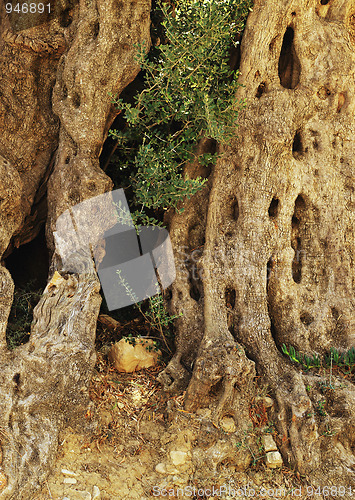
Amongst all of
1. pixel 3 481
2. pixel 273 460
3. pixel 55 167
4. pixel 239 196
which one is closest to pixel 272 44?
pixel 239 196

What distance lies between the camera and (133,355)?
14.5ft

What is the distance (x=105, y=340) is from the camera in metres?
4.86

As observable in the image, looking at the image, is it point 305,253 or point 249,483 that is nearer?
point 249,483

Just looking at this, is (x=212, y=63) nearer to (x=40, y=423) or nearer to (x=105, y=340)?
(x=105, y=340)

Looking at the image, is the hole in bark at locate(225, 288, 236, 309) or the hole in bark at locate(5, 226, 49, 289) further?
the hole in bark at locate(5, 226, 49, 289)

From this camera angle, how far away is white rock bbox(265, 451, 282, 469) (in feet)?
11.8

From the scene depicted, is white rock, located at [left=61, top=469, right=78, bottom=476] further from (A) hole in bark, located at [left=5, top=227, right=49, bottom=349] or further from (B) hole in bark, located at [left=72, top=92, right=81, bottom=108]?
(B) hole in bark, located at [left=72, top=92, right=81, bottom=108]

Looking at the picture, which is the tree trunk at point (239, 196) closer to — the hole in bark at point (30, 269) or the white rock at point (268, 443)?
the white rock at point (268, 443)

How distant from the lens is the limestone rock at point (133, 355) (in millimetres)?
4395

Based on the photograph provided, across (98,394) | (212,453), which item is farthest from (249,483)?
(98,394)

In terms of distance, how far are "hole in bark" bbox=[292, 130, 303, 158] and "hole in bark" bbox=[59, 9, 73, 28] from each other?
3.13 m

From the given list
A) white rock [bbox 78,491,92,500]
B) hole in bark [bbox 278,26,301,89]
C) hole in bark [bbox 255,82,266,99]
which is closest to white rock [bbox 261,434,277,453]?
white rock [bbox 78,491,92,500]

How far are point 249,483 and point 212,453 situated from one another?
39 cm

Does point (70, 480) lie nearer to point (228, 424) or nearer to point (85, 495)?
point (85, 495)
